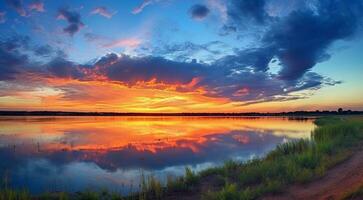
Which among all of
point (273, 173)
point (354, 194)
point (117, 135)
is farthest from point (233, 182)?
point (117, 135)

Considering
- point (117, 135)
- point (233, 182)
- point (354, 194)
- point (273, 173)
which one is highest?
point (117, 135)

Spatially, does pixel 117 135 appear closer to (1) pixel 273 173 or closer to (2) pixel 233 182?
(2) pixel 233 182

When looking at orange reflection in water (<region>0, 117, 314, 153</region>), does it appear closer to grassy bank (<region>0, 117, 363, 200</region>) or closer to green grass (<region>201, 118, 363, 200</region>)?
green grass (<region>201, 118, 363, 200</region>)

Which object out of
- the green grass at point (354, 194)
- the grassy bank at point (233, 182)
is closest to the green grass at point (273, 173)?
the grassy bank at point (233, 182)

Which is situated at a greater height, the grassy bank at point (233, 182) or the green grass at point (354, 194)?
the green grass at point (354, 194)

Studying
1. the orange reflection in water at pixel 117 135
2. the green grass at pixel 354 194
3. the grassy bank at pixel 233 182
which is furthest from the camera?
the orange reflection in water at pixel 117 135

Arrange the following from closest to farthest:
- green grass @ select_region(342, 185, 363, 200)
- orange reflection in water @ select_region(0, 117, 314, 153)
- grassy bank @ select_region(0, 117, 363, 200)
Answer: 1. green grass @ select_region(342, 185, 363, 200)
2. grassy bank @ select_region(0, 117, 363, 200)
3. orange reflection in water @ select_region(0, 117, 314, 153)

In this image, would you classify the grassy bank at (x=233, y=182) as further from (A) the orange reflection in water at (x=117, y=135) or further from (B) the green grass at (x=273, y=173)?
(A) the orange reflection in water at (x=117, y=135)

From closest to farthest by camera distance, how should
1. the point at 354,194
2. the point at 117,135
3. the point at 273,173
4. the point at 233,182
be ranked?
the point at 354,194 < the point at 273,173 < the point at 233,182 < the point at 117,135

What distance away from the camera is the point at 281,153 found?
1894cm

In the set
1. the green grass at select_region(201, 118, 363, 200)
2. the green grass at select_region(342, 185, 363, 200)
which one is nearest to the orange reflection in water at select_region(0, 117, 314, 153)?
the green grass at select_region(201, 118, 363, 200)

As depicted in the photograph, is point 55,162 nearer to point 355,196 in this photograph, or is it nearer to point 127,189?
point 127,189

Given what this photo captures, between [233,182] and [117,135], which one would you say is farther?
[117,135]

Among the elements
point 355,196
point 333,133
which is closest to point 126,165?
point 355,196
